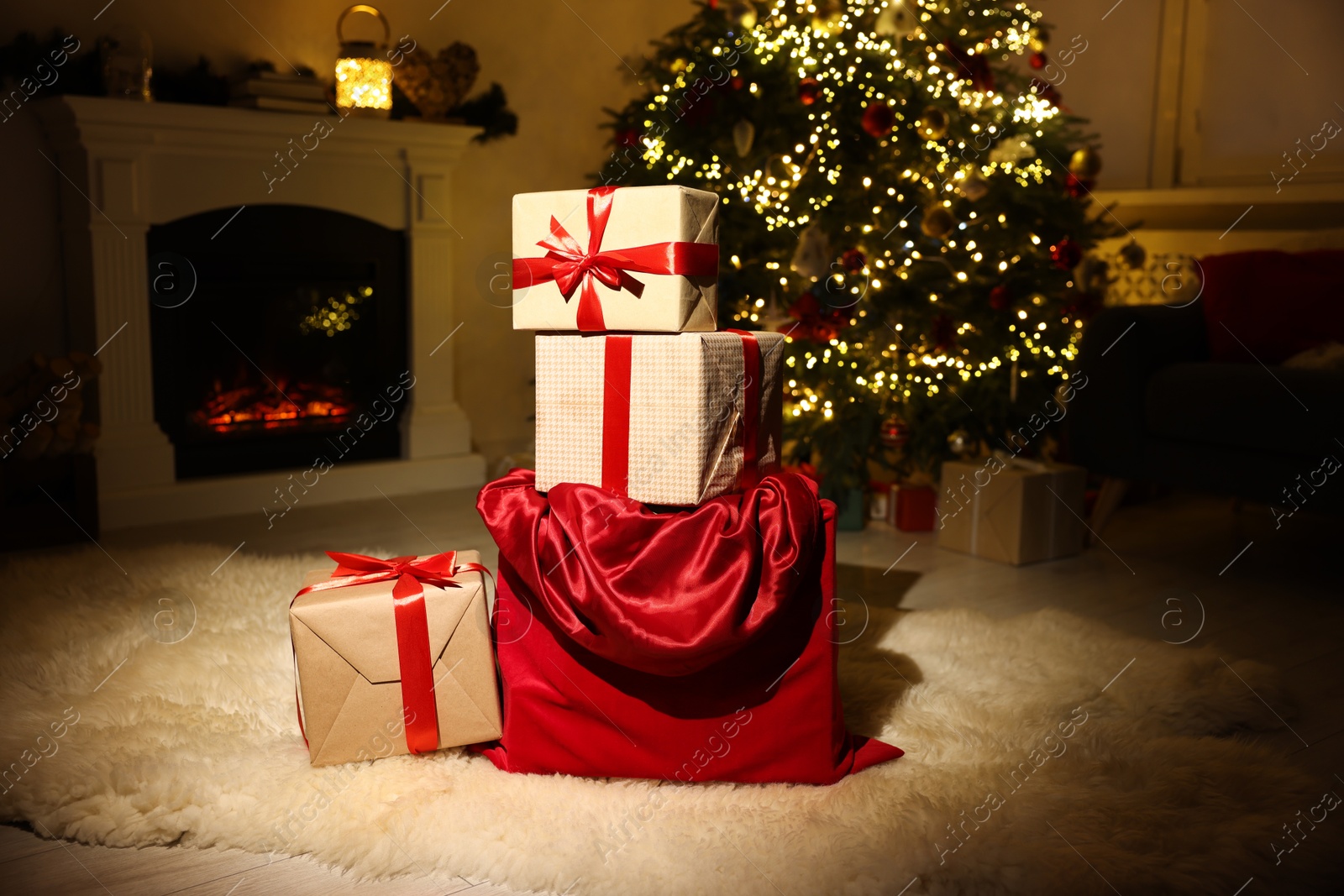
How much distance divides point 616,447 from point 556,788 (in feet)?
1.82

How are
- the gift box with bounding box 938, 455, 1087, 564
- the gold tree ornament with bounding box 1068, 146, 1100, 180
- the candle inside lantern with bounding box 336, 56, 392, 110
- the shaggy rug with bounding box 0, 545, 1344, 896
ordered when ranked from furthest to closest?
the candle inside lantern with bounding box 336, 56, 392, 110 → the gold tree ornament with bounding box 1068, 146, 1100, 180 → the gift box with bounding box 938, 455, 1087, 564 → the shaggy rug with bounding box 0, 545, 1344, 896

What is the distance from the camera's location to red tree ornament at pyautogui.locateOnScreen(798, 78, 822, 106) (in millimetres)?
3305

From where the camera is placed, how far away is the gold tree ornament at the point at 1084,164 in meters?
3.42

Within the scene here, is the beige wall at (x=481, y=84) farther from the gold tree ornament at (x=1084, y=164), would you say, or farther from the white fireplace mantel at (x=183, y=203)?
the gold tree ornament at (x=1084, y=164)

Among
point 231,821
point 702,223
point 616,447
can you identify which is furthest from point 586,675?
point 702,223

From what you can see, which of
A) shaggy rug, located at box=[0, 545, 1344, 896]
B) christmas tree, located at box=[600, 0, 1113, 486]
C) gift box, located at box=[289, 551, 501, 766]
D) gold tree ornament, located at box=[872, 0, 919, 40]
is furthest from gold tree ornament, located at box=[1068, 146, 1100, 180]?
gift box, located at box=[289, 551, 501, 766]

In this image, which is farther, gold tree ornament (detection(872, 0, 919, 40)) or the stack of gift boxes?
gold tree ornament (detection(872, 0, 919, 40))

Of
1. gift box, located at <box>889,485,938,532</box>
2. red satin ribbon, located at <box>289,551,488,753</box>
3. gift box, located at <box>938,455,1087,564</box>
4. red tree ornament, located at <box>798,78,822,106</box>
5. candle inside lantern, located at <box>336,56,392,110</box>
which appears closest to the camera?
red satin ribbon, located at <box>289,551,488,753</box>

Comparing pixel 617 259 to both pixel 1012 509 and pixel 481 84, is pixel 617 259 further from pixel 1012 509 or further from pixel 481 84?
pixel 481 84

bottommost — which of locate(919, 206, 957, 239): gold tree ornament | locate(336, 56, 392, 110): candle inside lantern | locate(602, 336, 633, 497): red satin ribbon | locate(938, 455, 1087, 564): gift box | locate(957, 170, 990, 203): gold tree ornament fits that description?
locate(938, 455, 1087, 564): gift box

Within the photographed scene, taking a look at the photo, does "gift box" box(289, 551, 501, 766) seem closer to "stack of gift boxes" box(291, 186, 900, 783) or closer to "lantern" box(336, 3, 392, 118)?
"stack of gift boxes" box(291, 186, 900, 783)

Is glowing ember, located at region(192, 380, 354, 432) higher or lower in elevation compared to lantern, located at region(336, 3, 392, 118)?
lower

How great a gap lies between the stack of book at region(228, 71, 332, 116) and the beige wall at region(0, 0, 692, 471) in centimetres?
23

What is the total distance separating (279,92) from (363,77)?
1.09ft
